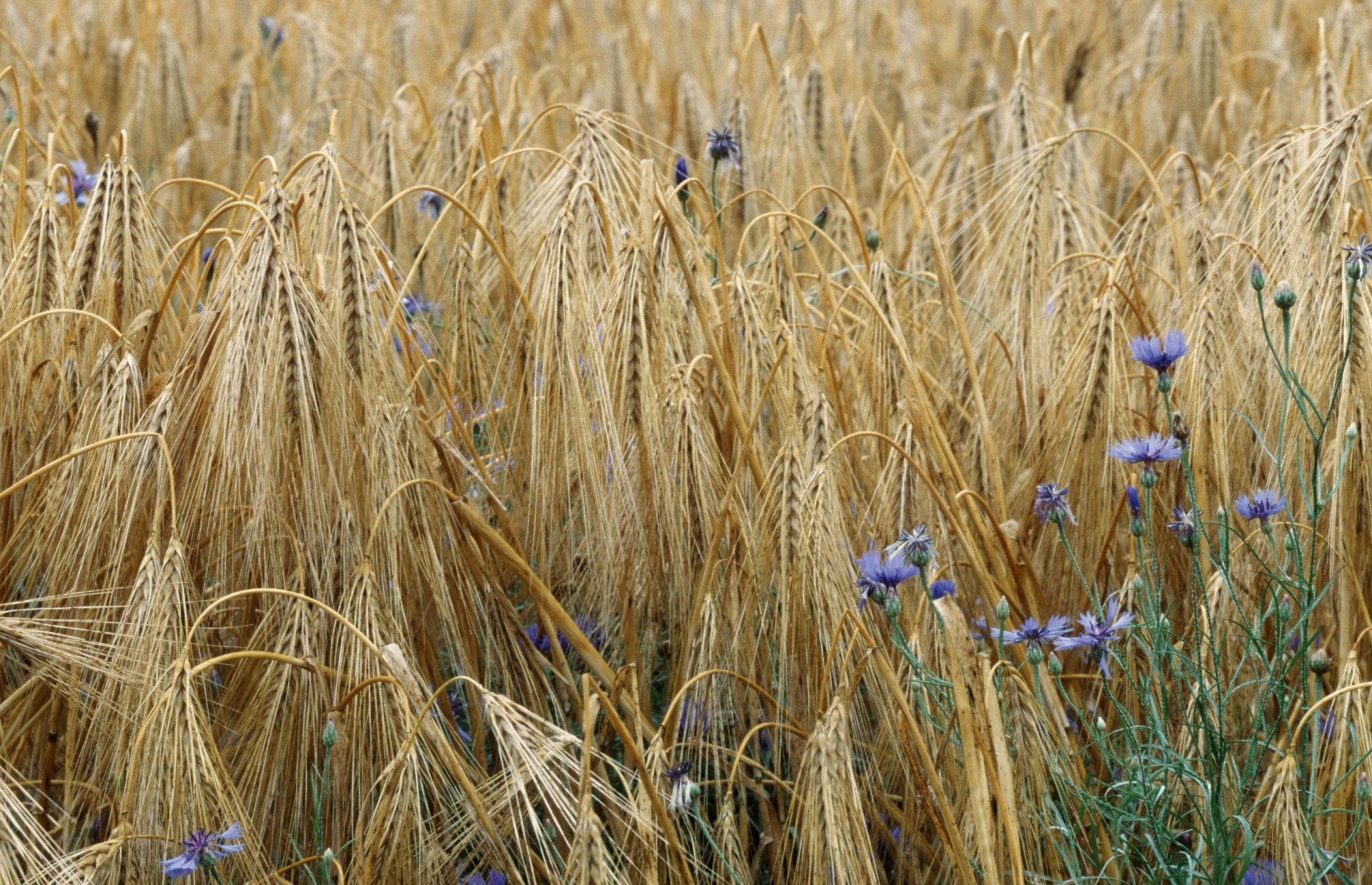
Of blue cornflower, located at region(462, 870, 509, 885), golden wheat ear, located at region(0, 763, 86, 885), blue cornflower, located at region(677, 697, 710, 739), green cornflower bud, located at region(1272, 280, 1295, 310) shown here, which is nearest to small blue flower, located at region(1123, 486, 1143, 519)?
green cornflower bud, located at region(1272, 280, 1295, 310)

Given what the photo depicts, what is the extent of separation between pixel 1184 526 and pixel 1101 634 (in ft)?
0.57

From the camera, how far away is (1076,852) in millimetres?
1413

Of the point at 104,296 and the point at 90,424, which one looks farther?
the point at 104,296

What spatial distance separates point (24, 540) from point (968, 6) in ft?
14.2

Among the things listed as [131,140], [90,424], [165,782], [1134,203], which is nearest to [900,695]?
[165,782]

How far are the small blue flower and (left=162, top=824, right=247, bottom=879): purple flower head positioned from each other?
1.03 m

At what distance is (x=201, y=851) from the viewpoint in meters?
1.26

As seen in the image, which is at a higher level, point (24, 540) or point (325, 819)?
point (24, 540)

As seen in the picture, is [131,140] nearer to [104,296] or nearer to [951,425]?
[104,296]

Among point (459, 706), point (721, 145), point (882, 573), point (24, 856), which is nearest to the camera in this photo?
point (24, 856)

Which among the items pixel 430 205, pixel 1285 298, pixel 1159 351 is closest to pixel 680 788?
pixel 1159 351

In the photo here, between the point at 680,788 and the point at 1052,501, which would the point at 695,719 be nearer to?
the point at 680,788

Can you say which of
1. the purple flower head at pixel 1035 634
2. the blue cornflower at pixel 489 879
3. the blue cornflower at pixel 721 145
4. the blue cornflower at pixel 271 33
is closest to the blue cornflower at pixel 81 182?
the blue cornflower at pixel 721 145

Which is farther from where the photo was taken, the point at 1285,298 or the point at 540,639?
the point at 540,639
